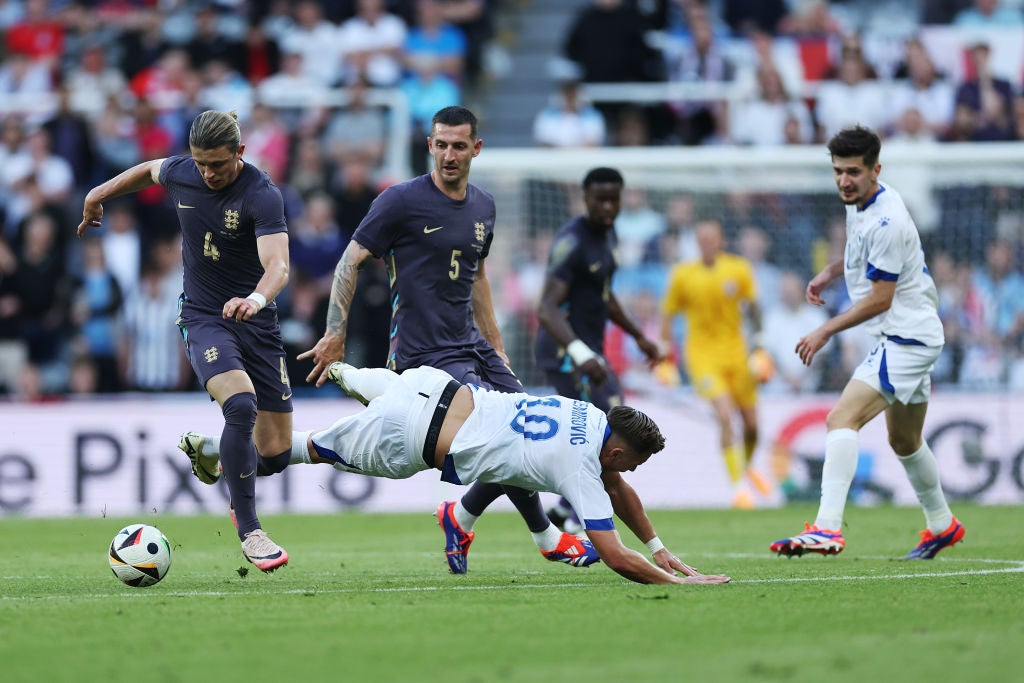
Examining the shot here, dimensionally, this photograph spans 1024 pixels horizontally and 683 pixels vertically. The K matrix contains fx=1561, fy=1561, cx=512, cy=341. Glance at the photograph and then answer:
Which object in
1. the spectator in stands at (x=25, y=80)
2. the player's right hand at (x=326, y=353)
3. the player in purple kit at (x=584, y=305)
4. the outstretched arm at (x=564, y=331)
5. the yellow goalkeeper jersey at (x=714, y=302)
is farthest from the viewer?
the spectator in stands at (x=25, y=80)

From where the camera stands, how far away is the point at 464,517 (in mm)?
8914

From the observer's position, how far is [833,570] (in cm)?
876

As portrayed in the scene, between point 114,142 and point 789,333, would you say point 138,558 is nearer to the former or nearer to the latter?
point 789,333

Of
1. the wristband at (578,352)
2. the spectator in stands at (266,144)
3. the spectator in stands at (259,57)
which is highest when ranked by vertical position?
the spectator in stands at (259,57)

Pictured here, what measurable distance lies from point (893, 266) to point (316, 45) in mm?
12462

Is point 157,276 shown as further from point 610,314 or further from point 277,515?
point 610,314

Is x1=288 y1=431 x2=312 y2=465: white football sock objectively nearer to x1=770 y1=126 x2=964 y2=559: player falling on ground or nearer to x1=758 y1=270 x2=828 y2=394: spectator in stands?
x1=770 y1=126 x2=964 y2=559: player falling on ground

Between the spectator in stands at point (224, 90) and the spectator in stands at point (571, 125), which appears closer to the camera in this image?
the spectator in stands at point (224, 90)

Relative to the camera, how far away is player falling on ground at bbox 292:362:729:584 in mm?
7438

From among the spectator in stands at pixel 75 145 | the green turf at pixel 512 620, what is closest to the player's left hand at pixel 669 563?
the green turf at pixel 512 620

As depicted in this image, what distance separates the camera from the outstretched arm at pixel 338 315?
8156mm

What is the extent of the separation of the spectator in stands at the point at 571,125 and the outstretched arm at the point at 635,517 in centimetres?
1121

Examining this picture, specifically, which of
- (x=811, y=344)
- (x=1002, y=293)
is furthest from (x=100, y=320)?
(x=811, y=344)

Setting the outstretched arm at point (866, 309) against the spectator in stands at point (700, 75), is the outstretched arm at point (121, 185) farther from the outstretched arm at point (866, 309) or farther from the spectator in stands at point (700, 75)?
the spectator in stands at point (700, 75)
